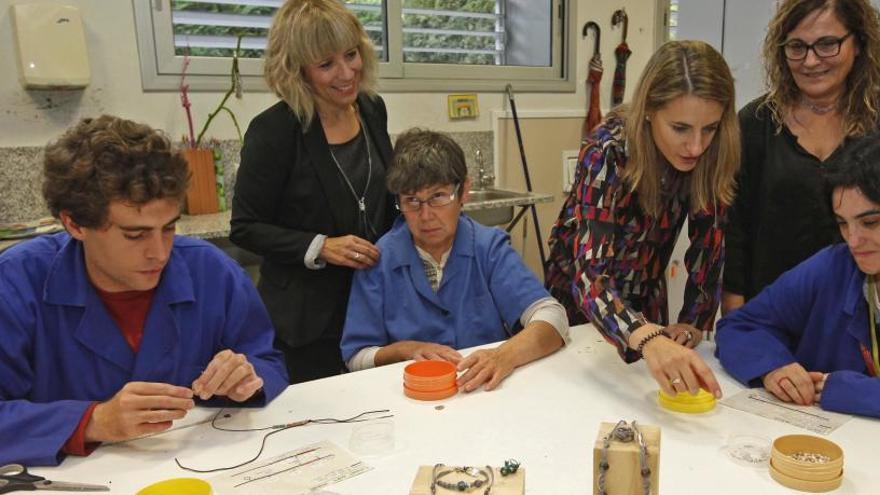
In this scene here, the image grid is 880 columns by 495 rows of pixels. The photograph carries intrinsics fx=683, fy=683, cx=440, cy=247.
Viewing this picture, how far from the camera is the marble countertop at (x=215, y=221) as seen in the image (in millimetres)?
2393

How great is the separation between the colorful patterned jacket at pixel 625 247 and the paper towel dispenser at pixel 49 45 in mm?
1916

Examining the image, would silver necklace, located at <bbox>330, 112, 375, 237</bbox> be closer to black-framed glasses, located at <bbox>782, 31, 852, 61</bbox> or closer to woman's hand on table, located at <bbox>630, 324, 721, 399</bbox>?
Result: woman's hand on table, located at <bbox>630, 324, 721, 399</bbox>

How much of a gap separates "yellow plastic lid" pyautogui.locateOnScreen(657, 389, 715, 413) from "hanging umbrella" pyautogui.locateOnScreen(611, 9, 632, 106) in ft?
9.72

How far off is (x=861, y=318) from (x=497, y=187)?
7.74 ft

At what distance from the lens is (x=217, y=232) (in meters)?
2.42

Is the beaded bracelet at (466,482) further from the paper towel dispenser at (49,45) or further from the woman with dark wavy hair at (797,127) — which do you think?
the paper towel dispenser at (49,45)

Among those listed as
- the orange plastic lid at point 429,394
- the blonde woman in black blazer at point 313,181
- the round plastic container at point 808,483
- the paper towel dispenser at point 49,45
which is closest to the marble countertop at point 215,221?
the blonde woman in black blazer at point 313,181

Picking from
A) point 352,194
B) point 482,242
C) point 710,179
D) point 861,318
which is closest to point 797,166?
point 710,179

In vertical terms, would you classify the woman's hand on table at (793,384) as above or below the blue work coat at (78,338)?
below

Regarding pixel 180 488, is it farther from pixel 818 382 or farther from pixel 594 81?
pixel 594 81

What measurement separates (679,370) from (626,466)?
0.47 m

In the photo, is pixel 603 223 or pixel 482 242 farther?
pixel 482 242

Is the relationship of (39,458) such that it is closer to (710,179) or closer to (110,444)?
(110,444)

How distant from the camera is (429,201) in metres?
1.74
